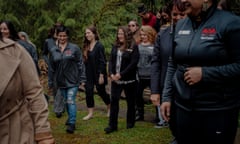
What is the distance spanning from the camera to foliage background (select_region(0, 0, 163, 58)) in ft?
47.6

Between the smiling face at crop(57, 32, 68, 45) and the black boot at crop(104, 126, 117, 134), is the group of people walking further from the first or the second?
the smiling face at crop(57, 32, 68, 45)

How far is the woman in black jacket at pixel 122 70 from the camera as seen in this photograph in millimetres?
7520

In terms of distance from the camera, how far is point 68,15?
1463 centimetres

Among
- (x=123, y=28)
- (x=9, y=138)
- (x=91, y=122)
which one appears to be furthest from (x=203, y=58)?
(x=91, y=122)

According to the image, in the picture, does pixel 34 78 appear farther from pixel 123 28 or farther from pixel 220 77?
pixel 123 28

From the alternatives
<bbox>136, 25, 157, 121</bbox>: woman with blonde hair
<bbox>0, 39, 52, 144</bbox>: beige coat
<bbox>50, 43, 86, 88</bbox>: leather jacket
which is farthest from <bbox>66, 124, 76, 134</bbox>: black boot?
<bbox>0, 39, 52, 144</bbox>: beige coat

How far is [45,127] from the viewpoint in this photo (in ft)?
9.64

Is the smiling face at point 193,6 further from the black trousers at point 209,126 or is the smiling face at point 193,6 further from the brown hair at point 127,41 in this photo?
the brown hair at point 127,41

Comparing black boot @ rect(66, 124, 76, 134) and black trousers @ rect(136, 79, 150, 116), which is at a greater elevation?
black trousers @ rect(136, 79, 150, 116)

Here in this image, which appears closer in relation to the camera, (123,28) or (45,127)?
(45,127)

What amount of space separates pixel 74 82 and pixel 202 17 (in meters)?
4.67

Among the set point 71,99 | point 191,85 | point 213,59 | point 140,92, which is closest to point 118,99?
point 71,99

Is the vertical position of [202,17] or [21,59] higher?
[202,17]

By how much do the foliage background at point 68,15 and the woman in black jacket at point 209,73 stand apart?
438 inches
